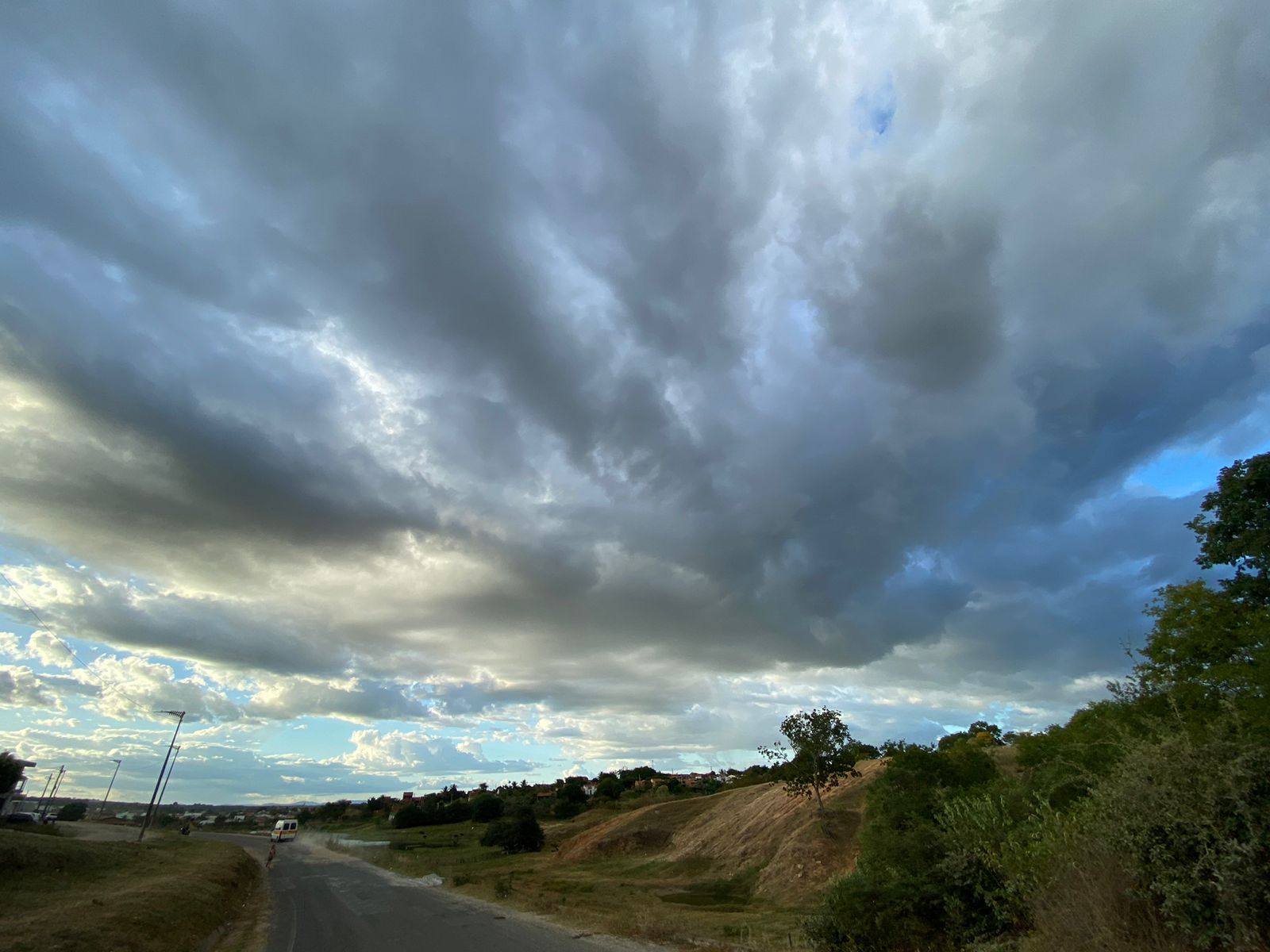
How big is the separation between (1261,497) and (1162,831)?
38.4 metres

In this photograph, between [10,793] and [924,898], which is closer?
[924,898]

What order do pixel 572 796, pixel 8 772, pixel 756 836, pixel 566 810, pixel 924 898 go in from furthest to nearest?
pixel 572 796 → pixel 566 810 → pixel 8 772 → pixel 756 836 → pixel 924 898

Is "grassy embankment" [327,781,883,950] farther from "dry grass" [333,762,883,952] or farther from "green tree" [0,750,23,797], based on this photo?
"green tree" [0,750,23,797]

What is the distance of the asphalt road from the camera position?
18.3 metres

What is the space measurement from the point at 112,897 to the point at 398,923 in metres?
10.6

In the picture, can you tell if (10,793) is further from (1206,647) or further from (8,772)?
(1206,647)

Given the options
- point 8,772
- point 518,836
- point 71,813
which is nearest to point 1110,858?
point 518,836

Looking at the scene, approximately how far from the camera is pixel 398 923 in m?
23.2

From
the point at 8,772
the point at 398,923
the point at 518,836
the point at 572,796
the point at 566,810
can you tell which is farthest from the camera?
the point at 572,796

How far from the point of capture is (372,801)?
189125 mm

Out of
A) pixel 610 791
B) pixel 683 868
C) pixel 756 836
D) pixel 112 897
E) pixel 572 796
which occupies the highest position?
pixel 610 791

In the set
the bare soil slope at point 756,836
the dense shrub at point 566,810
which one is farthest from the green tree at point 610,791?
the bare soil slope at point 756,836

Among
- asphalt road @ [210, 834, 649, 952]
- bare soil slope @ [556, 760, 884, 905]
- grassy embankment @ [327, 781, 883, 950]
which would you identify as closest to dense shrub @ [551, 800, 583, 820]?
grassy embankment @ [327, 781, 883, 950]

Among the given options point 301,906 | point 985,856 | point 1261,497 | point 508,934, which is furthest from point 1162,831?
point 1261,497
